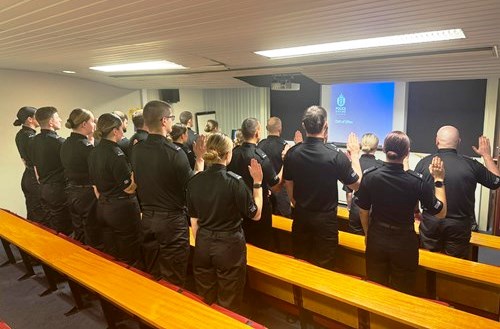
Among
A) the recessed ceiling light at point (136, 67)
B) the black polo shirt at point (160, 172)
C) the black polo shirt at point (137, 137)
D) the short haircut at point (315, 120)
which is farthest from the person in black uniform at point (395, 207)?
the recessed ceiling light at point (136, 67)

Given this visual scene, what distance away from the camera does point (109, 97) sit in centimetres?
729

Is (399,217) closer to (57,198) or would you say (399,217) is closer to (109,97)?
(57,198)

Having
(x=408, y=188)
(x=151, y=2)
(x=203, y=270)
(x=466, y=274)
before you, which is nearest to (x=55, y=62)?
(x=151, y=2)

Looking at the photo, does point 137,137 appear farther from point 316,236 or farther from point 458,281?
point 458,281

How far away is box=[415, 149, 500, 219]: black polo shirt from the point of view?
297 cm

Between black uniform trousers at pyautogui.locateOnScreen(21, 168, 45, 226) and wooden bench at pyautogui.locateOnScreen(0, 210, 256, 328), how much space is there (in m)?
1.02

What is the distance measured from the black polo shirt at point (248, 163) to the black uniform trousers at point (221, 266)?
85cm

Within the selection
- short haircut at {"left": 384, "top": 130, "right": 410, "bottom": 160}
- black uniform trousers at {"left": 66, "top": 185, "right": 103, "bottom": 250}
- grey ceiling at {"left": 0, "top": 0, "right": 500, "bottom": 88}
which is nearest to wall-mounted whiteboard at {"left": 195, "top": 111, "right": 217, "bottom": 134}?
grey ceiling at {"left": 0, "top": 0, "right": 500, "bottom": 88}

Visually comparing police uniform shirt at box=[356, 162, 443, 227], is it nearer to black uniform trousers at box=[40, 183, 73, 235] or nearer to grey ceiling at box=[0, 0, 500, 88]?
grey ceiling at box=[0, 0, 500, 88]

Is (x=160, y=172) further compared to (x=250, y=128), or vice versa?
(x=250, y=128)

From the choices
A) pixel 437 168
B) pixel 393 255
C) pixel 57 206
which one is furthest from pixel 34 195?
pixel 437 168

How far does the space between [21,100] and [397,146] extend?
619 centimetres

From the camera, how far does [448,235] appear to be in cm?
308

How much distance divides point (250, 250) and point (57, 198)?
233 cm
